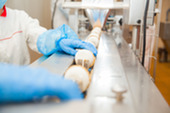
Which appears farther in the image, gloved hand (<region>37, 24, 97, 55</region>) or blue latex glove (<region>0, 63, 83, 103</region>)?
gloved hand (<region>37, 24, 97, 55</region>)

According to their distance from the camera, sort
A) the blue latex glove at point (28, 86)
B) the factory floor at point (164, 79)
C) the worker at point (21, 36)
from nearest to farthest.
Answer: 1. the blue latex glove at point (28, 86)
2. the worker at point (21, 36)
3. the factory floor at point (164, 79)

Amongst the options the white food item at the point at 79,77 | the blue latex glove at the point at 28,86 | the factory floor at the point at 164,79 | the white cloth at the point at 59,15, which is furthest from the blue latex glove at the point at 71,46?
the factory floor at the point at 164,79

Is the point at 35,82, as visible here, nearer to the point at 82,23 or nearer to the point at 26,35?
the point at 26,35

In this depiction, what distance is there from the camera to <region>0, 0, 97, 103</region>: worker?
328 mm

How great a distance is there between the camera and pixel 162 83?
3.35 metres

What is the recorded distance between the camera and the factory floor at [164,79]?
2.87 metres

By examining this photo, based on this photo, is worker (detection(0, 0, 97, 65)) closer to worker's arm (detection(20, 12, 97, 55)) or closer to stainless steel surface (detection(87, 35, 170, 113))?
worker's arm (detection(20, 12, 97, 55))

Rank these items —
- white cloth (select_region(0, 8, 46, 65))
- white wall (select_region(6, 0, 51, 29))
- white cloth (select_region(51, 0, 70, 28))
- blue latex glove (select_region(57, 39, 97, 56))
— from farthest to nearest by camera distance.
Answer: white cloth (select_region(51, 0, 70, 28))
white wall (select_region(6, 0, 51, 29))
white cloth (select_region(0, 8, 46, 65))
blue latex glove (select_region(57, 39, 97, 56))

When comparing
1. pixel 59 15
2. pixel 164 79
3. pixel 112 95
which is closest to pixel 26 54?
pixel 59 15

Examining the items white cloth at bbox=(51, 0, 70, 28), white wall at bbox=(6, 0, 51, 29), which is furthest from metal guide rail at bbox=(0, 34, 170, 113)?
white cloth at bbox=(51, 0, 70, 28)

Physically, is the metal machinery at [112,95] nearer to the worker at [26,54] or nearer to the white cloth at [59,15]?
the worker at [26,54]

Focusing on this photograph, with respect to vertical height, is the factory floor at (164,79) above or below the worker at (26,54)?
below

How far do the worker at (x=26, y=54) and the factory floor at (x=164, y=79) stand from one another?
211 centimetres

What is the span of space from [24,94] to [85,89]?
276 mm
